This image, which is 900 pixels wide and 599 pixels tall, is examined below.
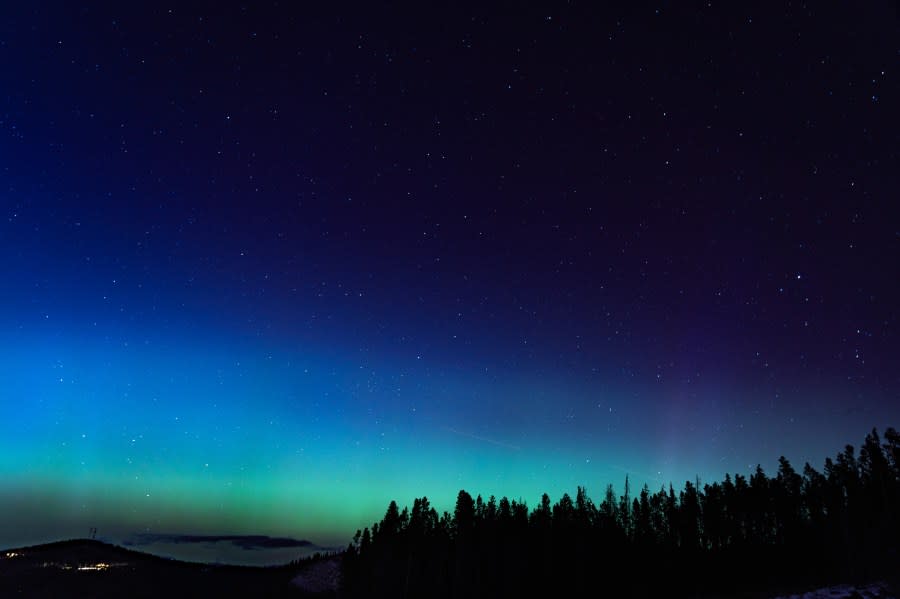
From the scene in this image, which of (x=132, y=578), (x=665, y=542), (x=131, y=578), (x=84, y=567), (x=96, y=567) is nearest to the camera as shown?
(x=665, y=542)

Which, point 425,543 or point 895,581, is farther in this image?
point 425,543

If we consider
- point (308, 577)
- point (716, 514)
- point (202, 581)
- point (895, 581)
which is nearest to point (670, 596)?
point (716, 514)

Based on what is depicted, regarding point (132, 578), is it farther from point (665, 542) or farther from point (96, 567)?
point (665, 542)

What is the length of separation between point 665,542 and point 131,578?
505 feet

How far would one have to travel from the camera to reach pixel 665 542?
8338 centimetres

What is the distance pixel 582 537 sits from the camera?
280ft

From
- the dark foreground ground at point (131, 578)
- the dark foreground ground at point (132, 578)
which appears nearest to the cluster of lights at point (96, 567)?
the dark foreground ground at point (131, 578)

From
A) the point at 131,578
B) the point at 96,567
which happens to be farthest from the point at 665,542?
the point at 96,567

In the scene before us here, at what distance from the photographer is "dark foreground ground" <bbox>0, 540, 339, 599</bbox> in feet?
433

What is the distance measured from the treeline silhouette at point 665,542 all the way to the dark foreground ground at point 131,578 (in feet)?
172

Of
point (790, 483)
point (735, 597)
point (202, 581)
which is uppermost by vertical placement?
point (790, 483)

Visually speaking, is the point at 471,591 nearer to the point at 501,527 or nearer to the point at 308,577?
the point at 501,527

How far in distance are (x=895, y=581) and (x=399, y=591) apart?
73522 millimetres

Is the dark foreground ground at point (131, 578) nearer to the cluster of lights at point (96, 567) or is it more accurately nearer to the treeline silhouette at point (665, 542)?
the cluster of lights at point (96, 567)
